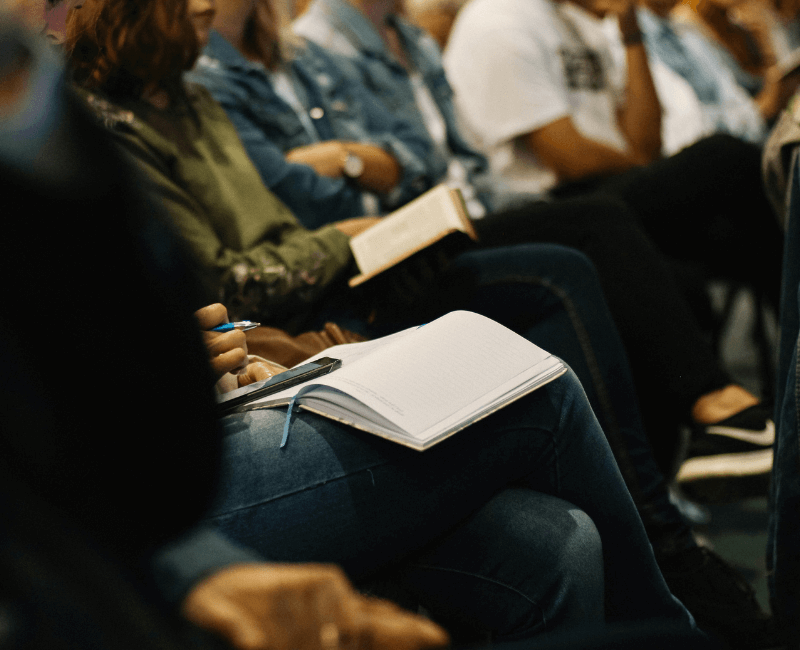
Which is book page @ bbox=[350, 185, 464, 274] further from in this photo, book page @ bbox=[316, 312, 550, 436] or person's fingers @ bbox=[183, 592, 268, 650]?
person's fingers @ bbox=[183, 592, 268, 650]

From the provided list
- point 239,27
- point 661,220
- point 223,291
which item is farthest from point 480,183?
point 223,291

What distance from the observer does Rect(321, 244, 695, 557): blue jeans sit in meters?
0.92

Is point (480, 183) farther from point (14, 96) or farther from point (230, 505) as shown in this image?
point (14, 96)

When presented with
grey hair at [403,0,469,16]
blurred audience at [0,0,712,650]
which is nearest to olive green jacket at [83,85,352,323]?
blurred audience at [0,0,712,650]

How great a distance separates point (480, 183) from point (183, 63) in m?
0.88

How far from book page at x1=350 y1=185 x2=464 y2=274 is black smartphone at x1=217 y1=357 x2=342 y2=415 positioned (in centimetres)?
31

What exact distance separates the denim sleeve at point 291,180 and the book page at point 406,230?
0.25 metres

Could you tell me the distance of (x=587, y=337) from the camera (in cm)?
97

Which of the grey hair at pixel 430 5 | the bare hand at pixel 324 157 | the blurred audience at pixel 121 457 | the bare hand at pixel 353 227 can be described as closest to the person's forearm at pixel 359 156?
the bare hand at pixel 324 157

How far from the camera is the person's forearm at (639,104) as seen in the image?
199 centimetres

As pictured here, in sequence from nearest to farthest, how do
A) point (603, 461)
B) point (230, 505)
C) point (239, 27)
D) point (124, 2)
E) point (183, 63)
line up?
point (230, 505)
point (603, 461)
point (124, 2)
point (183, 63)
point (239, 27)

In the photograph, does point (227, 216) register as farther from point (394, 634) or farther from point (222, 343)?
point (394, 634)

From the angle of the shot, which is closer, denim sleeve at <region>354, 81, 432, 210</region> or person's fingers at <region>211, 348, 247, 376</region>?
person's fingers at <region>211, 348, 247, 376</region>

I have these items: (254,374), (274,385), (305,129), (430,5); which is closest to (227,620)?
(274,385)
